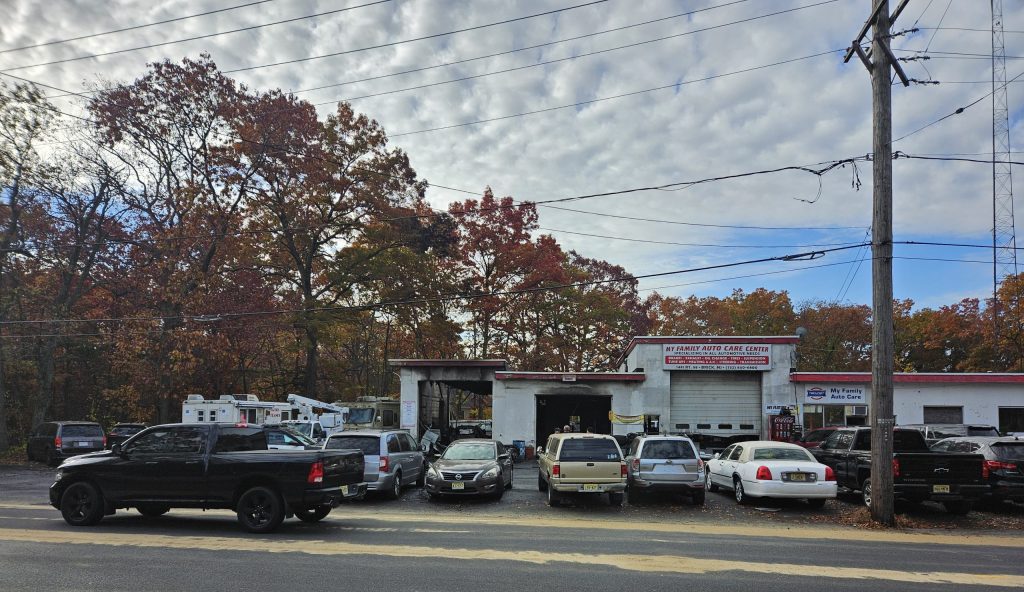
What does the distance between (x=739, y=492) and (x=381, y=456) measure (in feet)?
26.9

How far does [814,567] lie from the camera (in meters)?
8.85

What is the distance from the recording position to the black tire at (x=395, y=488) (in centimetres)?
1619

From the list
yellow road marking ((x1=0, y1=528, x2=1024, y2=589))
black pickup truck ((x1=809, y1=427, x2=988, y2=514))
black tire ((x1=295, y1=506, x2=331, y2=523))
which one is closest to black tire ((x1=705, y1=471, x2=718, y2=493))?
black pickup truck ((x1=809, y1=427, x2=988, y2=514))

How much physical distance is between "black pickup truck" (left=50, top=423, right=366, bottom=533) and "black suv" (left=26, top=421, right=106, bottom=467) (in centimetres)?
1667

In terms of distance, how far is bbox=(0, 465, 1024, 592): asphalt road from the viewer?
782 centimetres

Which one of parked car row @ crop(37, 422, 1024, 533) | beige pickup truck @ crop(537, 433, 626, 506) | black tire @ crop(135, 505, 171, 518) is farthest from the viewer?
beige pickup truck @ crop(537, 433, 626, 506)

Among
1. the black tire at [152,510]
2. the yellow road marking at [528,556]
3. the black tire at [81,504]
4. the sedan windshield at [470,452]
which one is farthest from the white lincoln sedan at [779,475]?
the black tire at [81,504]

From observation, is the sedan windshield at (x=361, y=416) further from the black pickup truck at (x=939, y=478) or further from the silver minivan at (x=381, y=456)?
the black pickup truck at (x=939, y=478)

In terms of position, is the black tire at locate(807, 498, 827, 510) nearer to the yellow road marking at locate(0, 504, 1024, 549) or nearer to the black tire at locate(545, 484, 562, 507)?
the yellow road marking at locate(0, 504, 1024, 549)

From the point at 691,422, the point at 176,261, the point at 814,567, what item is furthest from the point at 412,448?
the point at 176,261

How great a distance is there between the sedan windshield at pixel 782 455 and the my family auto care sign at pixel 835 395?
14467mm

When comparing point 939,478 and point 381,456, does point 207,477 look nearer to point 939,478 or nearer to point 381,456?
point 381,456

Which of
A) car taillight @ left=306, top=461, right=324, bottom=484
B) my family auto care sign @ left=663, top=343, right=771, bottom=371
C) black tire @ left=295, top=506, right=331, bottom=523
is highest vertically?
my family auto care sign @ left=663, top=343, right=771, bottom=371

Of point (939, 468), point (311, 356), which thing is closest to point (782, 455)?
point (939, 468)
